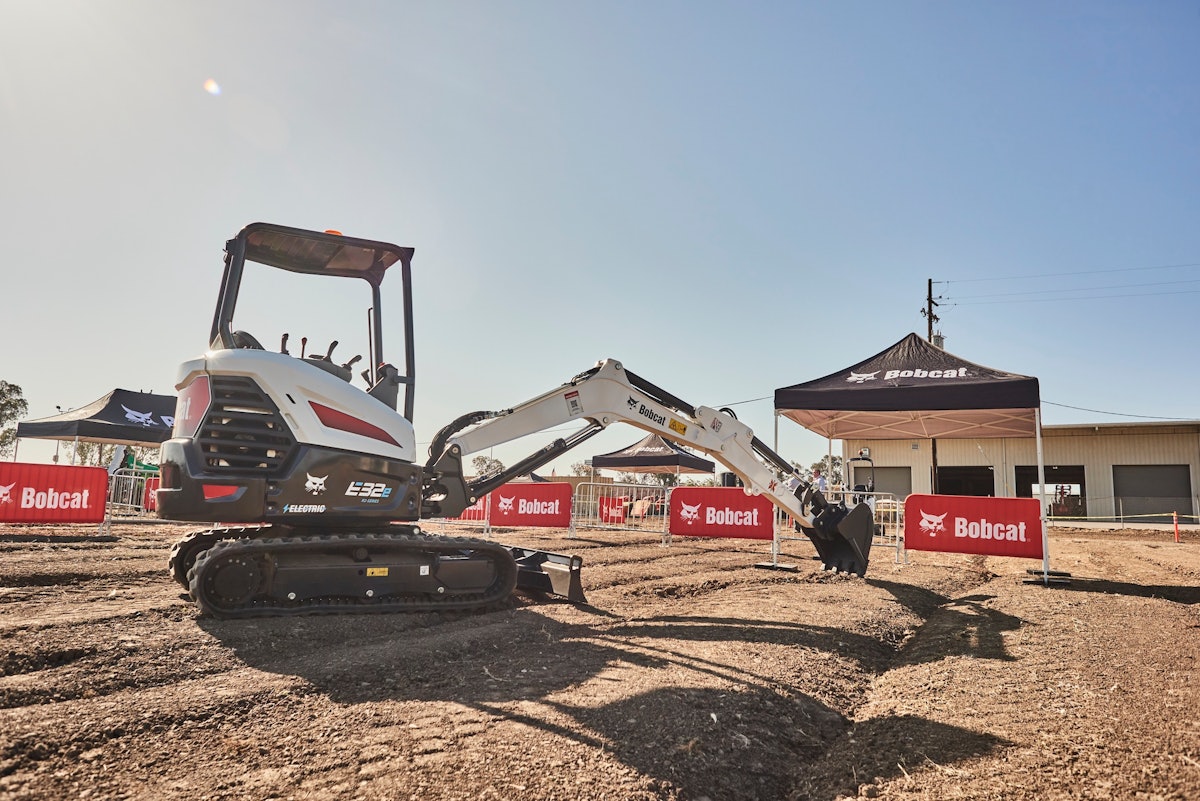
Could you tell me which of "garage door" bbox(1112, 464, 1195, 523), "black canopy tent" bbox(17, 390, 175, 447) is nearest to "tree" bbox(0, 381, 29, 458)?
"black canopy tent" bbox(17, 390, 175, 447)

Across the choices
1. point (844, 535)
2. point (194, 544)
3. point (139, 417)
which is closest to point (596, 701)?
point (194, 544)

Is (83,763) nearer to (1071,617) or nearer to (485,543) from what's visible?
(485,543)

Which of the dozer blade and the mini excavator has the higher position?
the mini excavator

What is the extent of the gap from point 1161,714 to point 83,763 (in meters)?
5.36

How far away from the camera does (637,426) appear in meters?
7.79

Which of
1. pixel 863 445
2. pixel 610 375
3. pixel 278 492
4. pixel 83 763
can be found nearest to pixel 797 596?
pixel 610 375

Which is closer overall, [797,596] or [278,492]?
[278,492]

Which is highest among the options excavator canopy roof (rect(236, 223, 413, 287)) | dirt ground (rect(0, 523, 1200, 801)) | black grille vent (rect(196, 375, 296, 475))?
excavator canopy roof (rect(236, 223, 413, 287))

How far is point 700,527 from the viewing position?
15.0m

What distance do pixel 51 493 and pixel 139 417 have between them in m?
9.95

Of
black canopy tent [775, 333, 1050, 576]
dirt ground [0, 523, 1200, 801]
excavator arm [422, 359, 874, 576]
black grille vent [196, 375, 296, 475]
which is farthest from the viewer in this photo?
black canopy tent [775, 333, 1050, 576]

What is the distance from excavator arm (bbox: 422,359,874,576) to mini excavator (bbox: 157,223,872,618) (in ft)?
0.07

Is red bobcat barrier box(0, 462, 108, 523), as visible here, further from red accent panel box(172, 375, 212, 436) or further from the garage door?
the garage door

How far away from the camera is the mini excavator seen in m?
5.53
